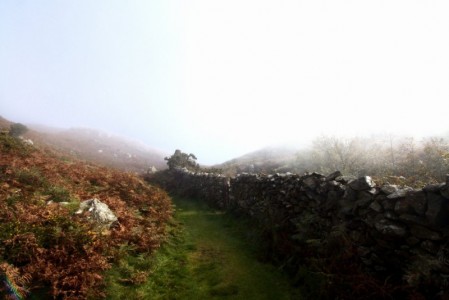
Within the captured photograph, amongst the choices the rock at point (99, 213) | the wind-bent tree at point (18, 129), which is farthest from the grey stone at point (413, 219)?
the wind-bent tree at point (18, 129)

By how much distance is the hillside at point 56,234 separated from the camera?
7.23 metres

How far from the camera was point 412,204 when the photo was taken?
6.12 meters

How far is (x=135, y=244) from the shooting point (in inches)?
412

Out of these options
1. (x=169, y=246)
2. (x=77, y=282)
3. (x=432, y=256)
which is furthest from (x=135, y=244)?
(x=432, y=256)

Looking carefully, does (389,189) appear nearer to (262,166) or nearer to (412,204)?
(412,204)

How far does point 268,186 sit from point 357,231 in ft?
21.4

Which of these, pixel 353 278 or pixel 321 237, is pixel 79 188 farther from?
pixel 353 278

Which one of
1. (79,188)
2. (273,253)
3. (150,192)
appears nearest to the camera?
(273,253)

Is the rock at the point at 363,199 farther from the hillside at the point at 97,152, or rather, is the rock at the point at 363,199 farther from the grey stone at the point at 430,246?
the hillside at the point at 97,152

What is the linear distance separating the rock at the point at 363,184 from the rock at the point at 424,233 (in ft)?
5.18

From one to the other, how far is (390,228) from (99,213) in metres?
9.00

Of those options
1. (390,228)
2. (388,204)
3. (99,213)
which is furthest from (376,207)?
(99,213)

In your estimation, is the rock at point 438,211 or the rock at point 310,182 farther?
the rock at point 310,182

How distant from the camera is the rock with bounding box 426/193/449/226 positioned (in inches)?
217
